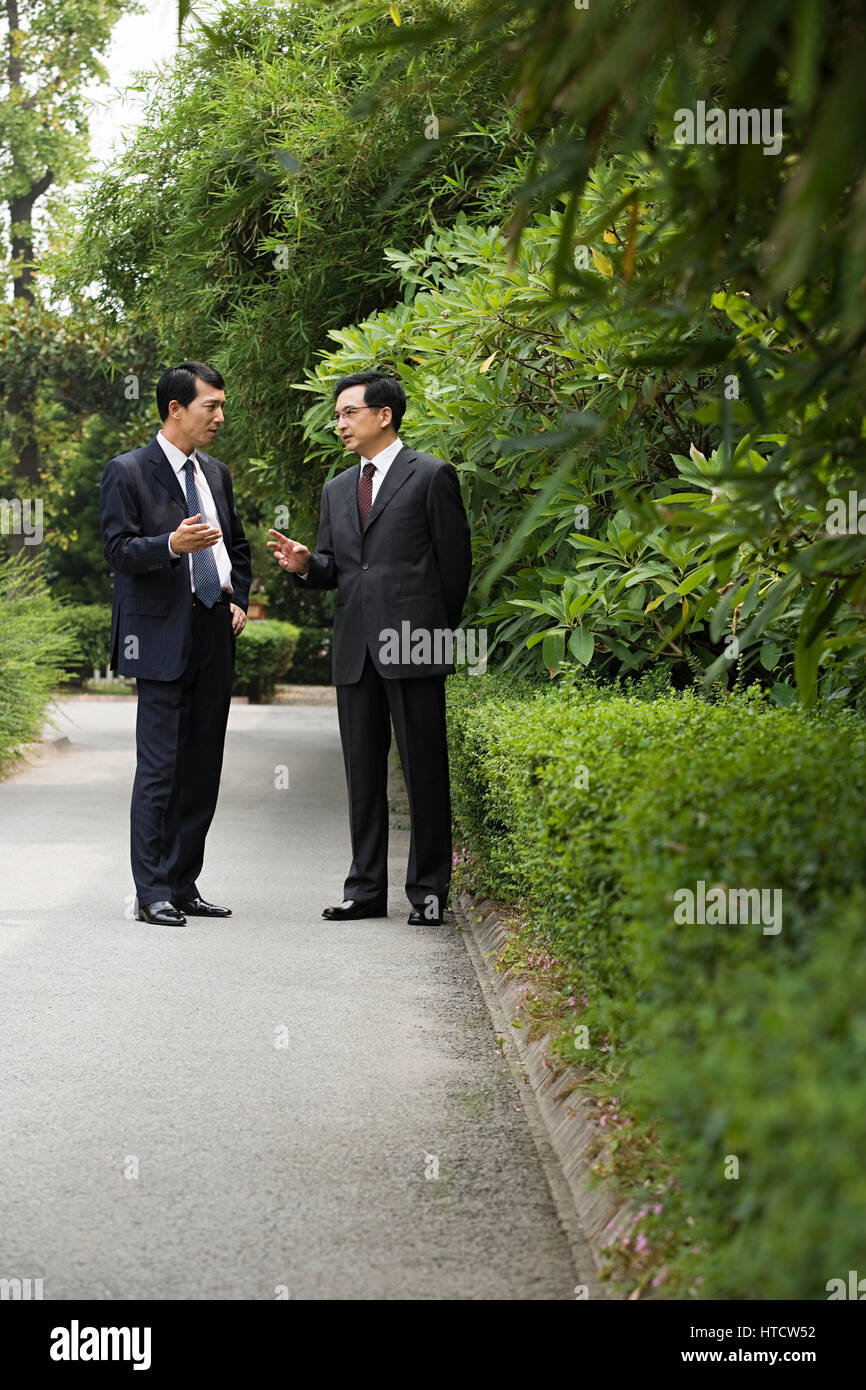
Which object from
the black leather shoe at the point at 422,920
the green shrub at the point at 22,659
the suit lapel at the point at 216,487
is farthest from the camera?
the green shrub at the point at 22,659

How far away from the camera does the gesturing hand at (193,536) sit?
21.5 feet

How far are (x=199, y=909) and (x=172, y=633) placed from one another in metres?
1.33

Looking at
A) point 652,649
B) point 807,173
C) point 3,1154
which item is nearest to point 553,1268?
point 3,1154

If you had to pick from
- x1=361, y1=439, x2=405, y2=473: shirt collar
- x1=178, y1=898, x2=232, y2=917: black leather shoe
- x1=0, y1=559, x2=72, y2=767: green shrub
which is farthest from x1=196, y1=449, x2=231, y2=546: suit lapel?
x1=0, y1=559, x2=72, y2=767: green shrub

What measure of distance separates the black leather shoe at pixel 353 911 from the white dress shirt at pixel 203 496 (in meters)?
1.61

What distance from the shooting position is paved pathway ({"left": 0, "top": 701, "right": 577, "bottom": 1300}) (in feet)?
10.7

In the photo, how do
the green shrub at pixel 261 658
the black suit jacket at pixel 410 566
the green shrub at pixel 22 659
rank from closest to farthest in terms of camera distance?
1. the black suit jacket at pixel 410 566
2. the green shrub at pixel 22 659
3. the green shrub at pixel 261 658

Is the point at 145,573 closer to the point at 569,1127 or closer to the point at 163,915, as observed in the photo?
the point at 163,915

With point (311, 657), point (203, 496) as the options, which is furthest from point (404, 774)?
point (311, 657)

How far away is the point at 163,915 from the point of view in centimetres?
692

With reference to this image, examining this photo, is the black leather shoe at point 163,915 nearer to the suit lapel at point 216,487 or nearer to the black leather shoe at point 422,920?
the black leather shoe at point 422,920

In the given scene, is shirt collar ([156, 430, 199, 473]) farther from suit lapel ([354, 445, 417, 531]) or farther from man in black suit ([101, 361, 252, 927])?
suit lapel ([354, 445, 417, 531])

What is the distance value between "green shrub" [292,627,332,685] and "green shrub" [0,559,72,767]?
14243 millimetres

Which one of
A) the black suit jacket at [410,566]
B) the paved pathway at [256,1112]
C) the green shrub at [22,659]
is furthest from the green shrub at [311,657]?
the black suit jacket at [410,566]
